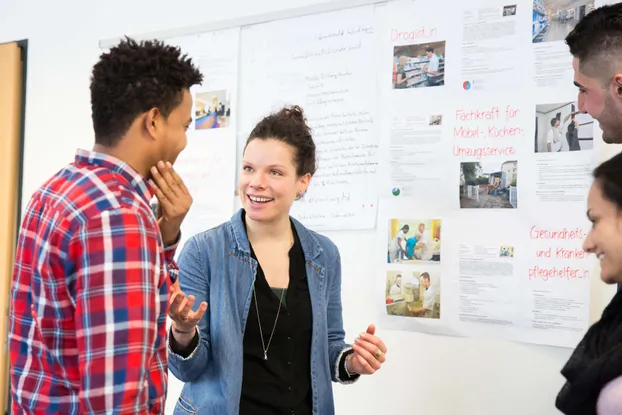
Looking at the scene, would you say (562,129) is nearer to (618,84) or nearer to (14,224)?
(618,84)

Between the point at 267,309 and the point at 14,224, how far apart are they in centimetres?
209

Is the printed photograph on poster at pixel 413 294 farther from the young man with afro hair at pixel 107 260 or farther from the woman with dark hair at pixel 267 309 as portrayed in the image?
the young man with afro hair at pixel 107 260

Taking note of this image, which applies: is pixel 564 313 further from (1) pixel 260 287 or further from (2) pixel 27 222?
(2) pixel 27 222

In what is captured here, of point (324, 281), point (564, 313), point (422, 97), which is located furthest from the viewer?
point (422, 97)

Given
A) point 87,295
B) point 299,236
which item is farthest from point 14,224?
point 87,295

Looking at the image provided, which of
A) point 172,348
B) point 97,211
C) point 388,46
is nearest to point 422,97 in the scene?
point 388,46

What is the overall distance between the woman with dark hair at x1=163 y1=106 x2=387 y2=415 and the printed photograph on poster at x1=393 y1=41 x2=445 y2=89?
1.93ft

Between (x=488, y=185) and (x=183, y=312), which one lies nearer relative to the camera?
(x=183, y=312)

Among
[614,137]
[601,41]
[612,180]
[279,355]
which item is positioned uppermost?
[601,41]

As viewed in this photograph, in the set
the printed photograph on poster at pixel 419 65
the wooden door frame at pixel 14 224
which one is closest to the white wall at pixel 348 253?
the wooden door frame at pixel 14 224

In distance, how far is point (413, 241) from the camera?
212 centimetres

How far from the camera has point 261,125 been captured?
5.55 ft

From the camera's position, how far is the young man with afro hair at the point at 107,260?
92 centimetres

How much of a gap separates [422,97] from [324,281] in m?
0.82
